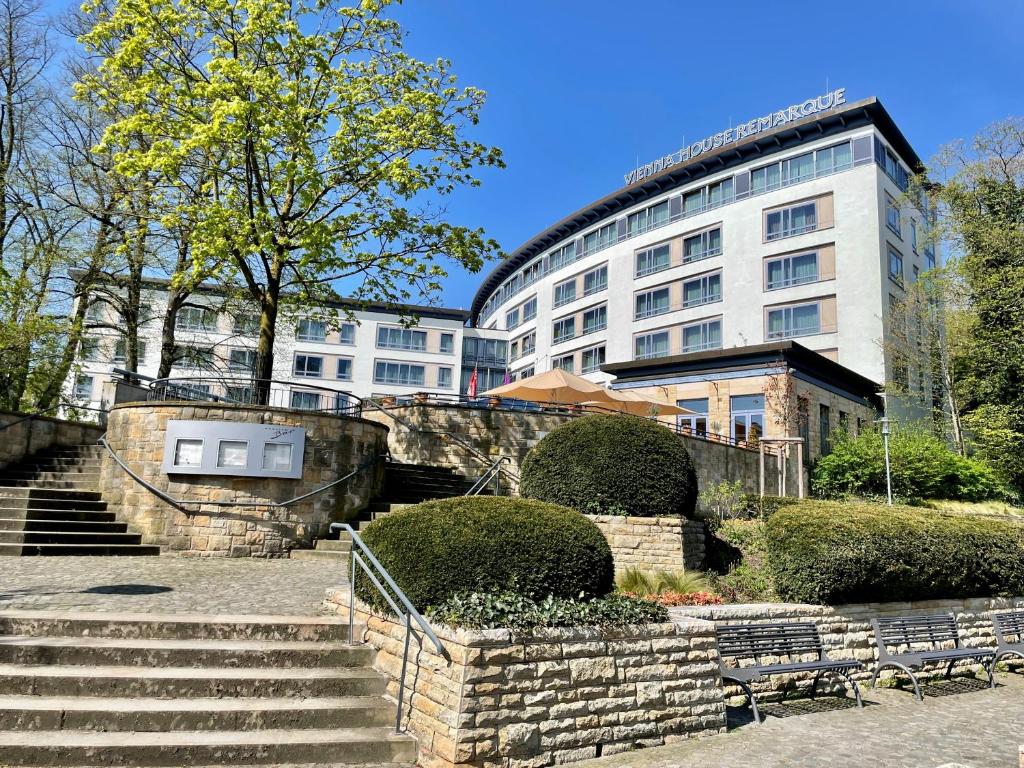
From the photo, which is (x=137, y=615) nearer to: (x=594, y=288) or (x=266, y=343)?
(x=266, y=343)

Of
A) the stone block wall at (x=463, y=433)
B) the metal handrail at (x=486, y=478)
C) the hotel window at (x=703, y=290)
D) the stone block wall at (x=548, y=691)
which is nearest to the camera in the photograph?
the stone block wall at (x=548, y=691)

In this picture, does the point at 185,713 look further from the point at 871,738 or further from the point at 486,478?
the point at 486,478

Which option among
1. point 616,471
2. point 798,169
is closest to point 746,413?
point 798,169

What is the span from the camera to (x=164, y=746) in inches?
198

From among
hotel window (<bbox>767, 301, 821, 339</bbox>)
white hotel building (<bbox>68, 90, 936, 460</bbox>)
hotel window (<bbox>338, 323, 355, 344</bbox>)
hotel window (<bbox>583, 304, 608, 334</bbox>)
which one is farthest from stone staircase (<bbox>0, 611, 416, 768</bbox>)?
hotel window (<bbox>338, 323, 355, 344</bbox>)

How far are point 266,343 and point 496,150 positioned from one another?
23.6 feet

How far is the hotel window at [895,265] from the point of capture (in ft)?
112

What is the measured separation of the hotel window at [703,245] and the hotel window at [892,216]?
26.9 feet

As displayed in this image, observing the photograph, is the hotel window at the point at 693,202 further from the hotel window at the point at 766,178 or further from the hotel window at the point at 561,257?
the hotel window at the point at 561,257

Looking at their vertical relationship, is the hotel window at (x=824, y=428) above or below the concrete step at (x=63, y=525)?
above

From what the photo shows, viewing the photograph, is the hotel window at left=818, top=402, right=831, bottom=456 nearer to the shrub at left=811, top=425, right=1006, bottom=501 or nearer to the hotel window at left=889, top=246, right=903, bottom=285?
the shrub at left=811, top=425, right=1006, bottom=501

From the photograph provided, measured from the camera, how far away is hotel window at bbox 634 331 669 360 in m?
41.0

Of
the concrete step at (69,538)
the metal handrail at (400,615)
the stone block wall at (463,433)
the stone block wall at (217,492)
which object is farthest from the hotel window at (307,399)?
the metal handrail at (400,615)

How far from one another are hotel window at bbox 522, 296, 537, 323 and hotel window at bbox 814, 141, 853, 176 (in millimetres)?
23598
